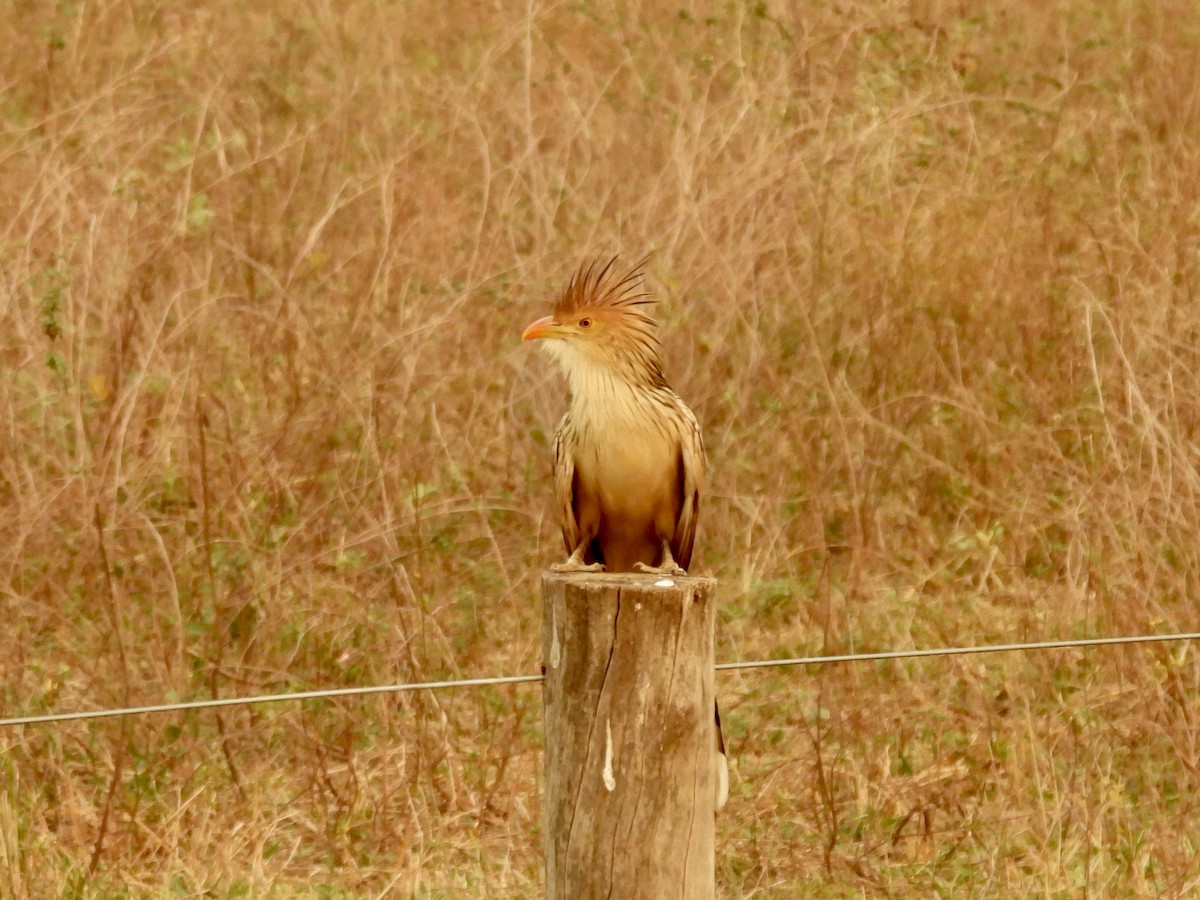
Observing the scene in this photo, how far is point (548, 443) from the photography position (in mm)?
6496

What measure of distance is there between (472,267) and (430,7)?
13.5 feet

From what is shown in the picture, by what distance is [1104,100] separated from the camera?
28.8 ft

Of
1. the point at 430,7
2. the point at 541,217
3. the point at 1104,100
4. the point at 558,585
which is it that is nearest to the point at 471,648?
the point at 541,217

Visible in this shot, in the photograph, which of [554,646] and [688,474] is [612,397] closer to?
[688,474]

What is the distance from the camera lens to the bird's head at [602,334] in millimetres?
4387

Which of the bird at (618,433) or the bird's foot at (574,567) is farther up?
the bird at (618,433)

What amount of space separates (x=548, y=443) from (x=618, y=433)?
2198 millimetres

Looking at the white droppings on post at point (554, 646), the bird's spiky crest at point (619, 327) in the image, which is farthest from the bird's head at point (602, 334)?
the white droppings on post at point (554, 646)

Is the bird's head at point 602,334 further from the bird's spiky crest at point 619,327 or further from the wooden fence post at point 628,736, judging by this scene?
the wooden fence post at point 628,736

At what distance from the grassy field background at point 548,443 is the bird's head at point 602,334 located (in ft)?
3.42

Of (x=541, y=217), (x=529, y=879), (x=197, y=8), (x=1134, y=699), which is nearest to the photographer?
(x=529, y=879)

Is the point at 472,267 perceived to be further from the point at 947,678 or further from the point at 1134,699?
the point at 1134,699

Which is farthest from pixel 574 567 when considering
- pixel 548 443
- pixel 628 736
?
pixel 548 443

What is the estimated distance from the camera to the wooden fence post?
2740 mm
